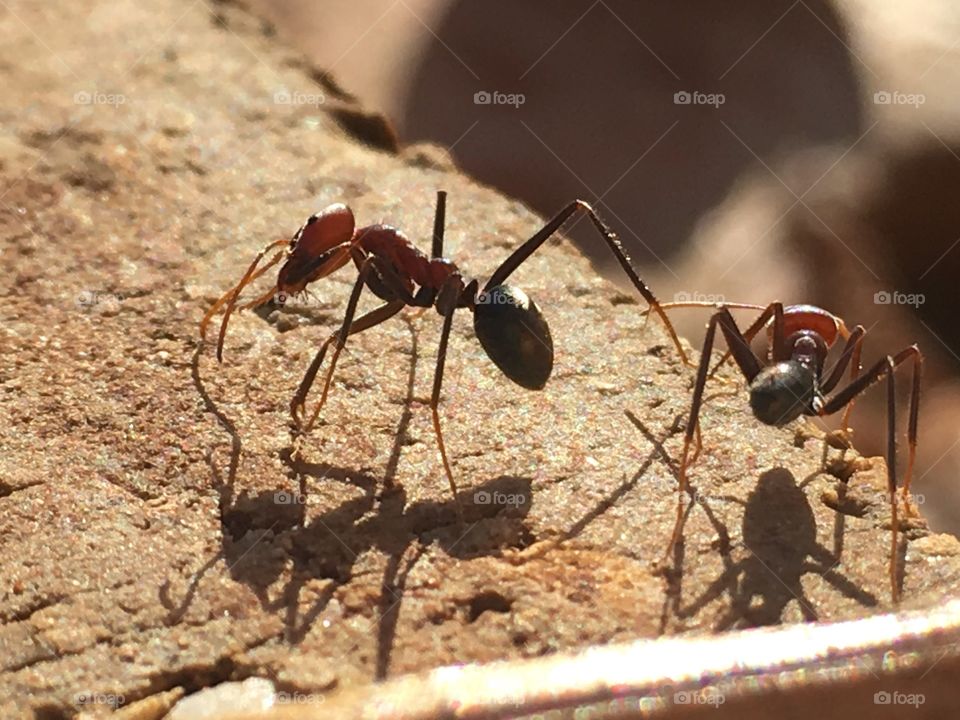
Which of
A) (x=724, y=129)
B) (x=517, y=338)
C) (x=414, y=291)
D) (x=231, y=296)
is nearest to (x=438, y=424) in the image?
(x=517, y=338)

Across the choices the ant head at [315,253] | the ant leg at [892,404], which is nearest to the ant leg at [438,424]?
the ant head at [315,253]

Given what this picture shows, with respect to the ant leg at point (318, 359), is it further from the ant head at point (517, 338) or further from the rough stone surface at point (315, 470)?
the ant head at point (517, 338)

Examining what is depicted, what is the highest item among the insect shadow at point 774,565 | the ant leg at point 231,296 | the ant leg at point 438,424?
the ant leg at point 231,296

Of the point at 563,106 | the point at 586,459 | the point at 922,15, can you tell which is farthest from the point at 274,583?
the point at 922,15

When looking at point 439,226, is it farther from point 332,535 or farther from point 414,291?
point 332,535

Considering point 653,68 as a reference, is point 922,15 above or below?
above

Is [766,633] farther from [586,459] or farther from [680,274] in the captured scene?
[680,274]
